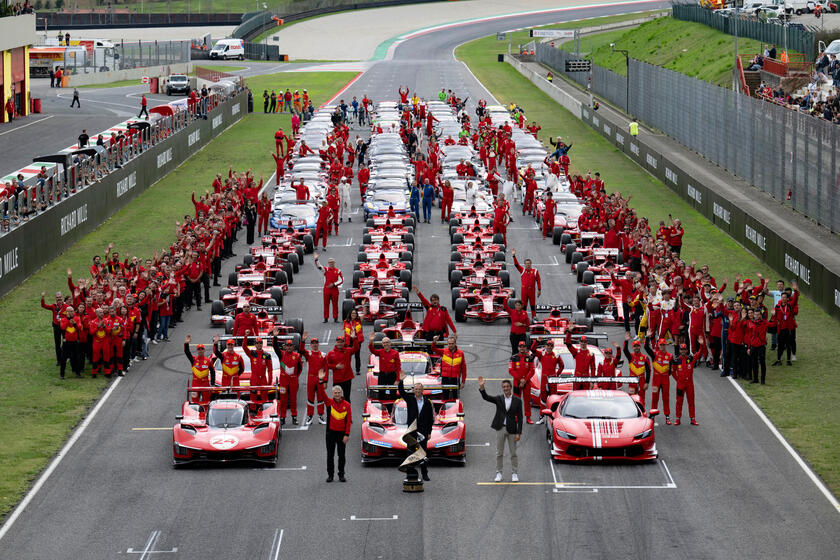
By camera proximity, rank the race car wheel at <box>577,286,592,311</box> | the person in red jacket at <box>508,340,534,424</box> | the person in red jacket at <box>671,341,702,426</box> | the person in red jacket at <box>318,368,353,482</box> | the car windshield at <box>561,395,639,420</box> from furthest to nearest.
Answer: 1. the race car wheel at <box>577,286,592,311</box>
2. the person in red jacket at <box>508,340,534,424</box>
3. the person in red jacket at <box>671,341,702,426</box>
4. the car windshield at <box>561,395,639,420</box>
5. the person in red jacket at <box>318,368,353,482</box>

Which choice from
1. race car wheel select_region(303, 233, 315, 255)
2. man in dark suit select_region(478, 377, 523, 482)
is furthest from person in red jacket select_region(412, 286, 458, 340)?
race car wheel select_region(303, 233, 315, 255)

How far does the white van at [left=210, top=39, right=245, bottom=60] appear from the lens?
12812 cm

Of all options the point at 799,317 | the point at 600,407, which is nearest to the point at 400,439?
the point at 600,407

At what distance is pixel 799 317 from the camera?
31.7 metres

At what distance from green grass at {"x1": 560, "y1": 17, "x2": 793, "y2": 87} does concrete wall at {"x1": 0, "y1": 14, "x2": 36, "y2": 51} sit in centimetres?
3678

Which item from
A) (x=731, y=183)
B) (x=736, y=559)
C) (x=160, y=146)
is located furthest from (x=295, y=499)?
(x=160, y=146)

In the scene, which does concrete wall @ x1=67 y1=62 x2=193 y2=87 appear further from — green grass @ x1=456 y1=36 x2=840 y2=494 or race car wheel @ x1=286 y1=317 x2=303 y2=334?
race car wheel @ x1=286 y1=317 x2=303 y2=334

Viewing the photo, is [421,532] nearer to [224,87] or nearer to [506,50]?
[224,87]

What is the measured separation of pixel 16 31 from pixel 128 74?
3578cm

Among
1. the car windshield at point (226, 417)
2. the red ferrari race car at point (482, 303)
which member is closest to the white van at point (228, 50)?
the red ferrari race car at point (482, 303)

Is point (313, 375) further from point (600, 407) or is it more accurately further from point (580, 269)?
point (580, 269)

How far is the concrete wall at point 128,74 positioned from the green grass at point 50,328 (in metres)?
39.3

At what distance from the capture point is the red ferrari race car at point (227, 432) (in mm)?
21188

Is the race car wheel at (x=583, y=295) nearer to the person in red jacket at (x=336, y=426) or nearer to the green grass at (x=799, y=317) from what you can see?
the green grass at (x=799, y=317)
